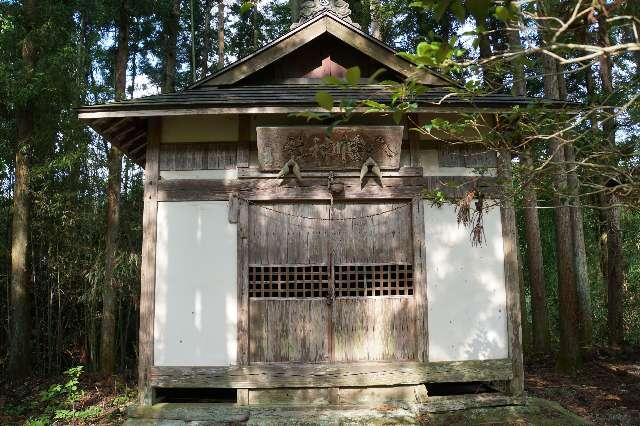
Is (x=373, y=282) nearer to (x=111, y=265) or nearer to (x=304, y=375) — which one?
(x=304, y=375)

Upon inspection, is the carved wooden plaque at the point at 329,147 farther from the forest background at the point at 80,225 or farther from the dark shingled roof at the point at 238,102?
the forest background at the point at 80,225

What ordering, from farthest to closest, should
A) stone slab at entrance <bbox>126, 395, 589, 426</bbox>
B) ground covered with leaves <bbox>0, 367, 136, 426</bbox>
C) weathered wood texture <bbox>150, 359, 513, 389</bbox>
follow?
ground covered with leaves <bbox>0, 367, 136, 426</bbox> → weathered wood texture <bbox>150, 359, 513, 389</bbox> → stone slab at entrance <bbox>126, 395, 589, 426</bbox>

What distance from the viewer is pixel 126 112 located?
6.64 meters

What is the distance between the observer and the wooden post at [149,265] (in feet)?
21.9

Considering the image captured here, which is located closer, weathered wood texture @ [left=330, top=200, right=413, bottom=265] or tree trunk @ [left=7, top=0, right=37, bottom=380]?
weathered wood texture @ [left=330, top=200, right=413, bottom=265]

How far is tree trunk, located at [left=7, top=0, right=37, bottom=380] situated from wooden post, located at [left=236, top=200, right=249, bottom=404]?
268 inches

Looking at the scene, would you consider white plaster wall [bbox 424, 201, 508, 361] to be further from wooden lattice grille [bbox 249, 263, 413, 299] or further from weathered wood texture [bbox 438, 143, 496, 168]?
weathered wood texture [bbox 438, 143, 496, 168]

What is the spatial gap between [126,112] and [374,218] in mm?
3577

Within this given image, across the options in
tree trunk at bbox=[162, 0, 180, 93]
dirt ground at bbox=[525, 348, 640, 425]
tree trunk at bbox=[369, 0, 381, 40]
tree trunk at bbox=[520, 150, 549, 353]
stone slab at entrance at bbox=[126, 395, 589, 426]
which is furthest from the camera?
tree trunk at bbox=[162, 0, 180, 93]

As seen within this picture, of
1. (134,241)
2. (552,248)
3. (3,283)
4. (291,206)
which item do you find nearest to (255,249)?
(291,206)

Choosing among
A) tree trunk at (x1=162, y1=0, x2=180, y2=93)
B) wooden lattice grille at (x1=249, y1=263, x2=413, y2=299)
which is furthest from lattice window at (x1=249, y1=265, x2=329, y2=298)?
tree trunk at (x1=162, y1=0, x2=180, y2=93)

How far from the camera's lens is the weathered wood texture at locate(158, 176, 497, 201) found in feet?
22.8

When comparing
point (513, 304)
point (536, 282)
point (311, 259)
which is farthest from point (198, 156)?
point (536, 282)

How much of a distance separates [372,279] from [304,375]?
1.56 m
